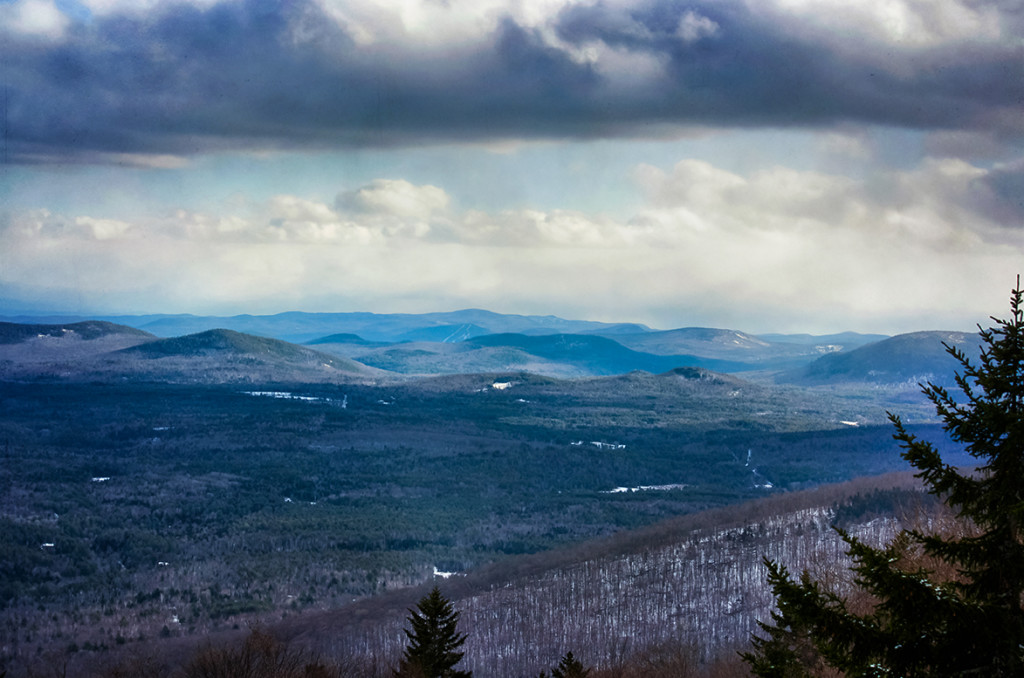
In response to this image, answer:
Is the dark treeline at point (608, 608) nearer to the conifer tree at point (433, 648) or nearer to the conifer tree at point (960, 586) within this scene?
the conifer tree at point (433, 648)

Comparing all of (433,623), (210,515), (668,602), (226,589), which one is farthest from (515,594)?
(210,515)

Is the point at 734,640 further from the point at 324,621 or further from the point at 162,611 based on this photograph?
the point at 162,611

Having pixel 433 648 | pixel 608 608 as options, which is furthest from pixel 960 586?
pixel 608 608

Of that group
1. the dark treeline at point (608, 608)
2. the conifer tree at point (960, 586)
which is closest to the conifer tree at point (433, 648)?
the dark treeline at point (608, 608)

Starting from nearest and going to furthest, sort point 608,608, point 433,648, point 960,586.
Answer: point 960,586 → point 433,648 → point 608,608

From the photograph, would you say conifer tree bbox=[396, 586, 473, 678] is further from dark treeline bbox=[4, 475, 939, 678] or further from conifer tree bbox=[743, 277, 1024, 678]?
conifer tree bbox=[743, 277, 1024, 678]

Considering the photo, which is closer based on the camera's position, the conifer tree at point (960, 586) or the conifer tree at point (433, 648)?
the conifer tree at point (960, 586)

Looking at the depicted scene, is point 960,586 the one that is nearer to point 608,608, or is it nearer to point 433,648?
point 433,648

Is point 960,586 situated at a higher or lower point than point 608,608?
higher
